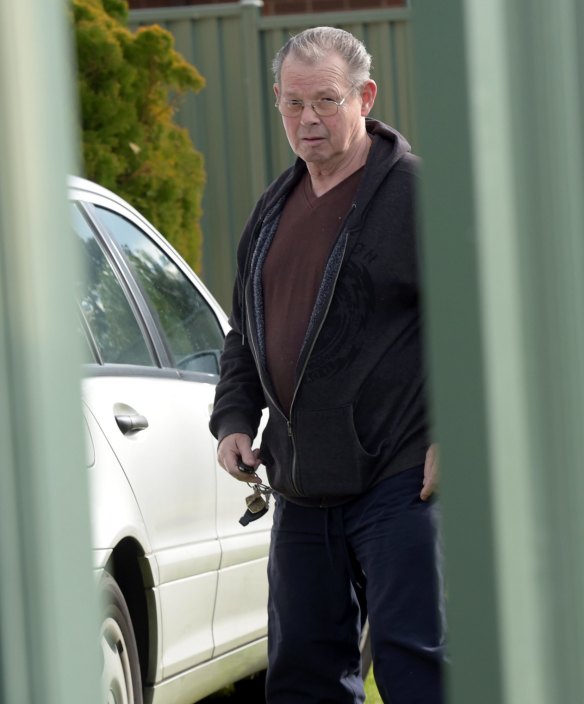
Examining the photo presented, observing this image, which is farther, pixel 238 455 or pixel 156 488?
pixel 156 488

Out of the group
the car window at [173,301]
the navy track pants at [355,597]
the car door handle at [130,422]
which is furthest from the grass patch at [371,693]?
the navy track pants at [355,597]

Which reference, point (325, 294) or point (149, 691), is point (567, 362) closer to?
point (325, 294)

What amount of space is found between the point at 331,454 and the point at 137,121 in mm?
5310

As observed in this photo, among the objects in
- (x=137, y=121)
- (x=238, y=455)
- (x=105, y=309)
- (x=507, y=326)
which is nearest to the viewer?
(x=507, y=326)

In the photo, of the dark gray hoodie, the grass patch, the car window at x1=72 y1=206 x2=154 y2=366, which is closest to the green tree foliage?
the grass patch

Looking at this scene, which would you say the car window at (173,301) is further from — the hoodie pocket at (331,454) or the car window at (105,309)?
the hoodie pocket at (331,454)

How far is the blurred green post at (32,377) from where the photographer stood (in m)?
1.27

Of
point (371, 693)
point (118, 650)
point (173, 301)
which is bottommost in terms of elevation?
point (371, 693)

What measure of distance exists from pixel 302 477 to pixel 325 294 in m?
0.42

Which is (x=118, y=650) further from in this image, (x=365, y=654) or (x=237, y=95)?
(x=237, y=95)

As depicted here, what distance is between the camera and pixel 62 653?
4.21 feet

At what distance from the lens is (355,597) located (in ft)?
12.1

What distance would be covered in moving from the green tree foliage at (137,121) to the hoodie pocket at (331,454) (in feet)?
15.4

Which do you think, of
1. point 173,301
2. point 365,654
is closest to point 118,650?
point 173,301
